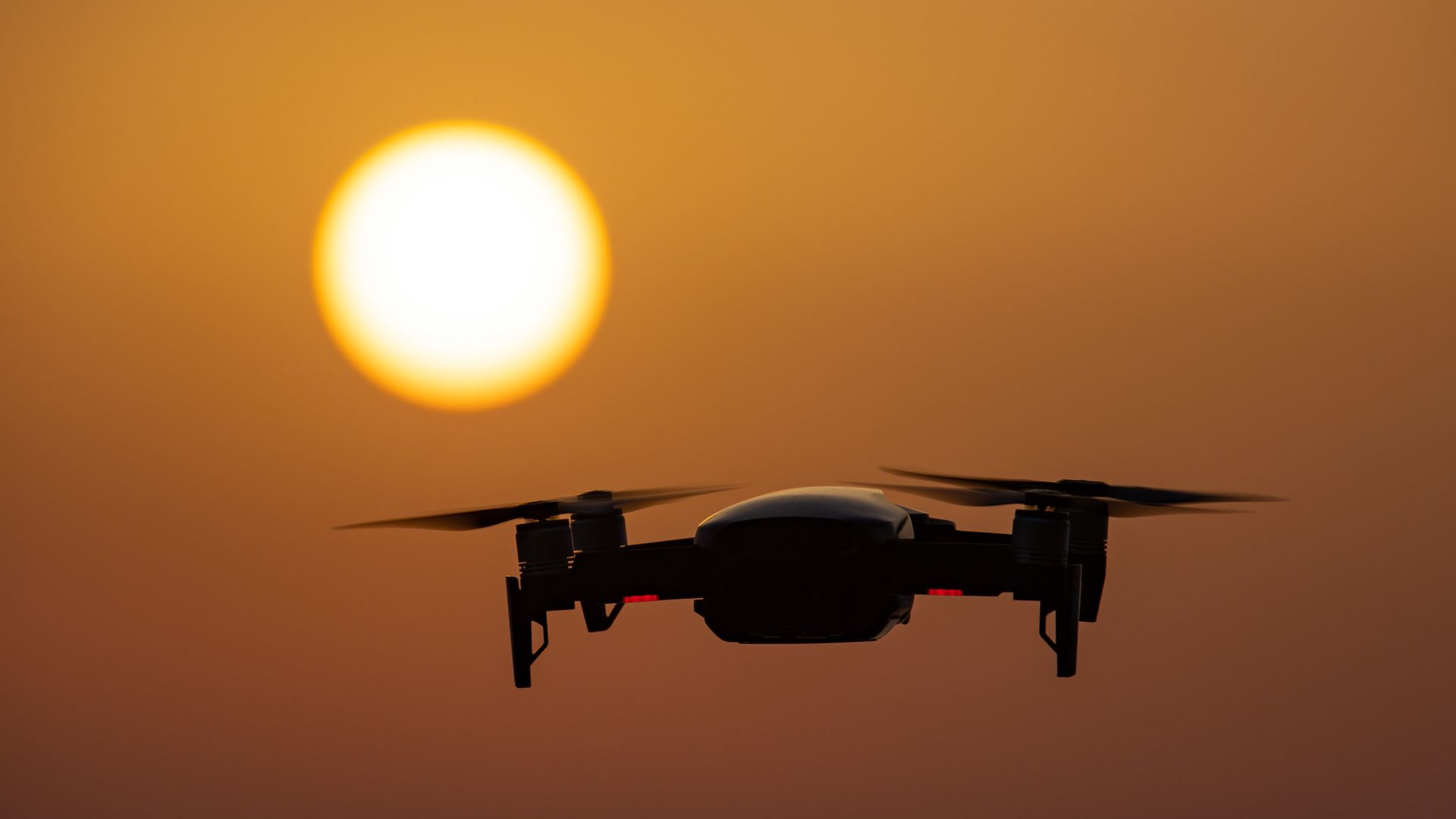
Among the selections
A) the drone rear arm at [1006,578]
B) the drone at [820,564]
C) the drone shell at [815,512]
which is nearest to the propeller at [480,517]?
the drone at [820,564]

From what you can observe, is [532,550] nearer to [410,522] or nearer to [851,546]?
[410,522]

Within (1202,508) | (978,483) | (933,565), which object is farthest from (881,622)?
(1202,508)

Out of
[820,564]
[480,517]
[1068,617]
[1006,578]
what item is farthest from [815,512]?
[480,517]

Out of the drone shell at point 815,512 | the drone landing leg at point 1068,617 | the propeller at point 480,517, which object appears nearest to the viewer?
the drone landing leg at point 1068,617

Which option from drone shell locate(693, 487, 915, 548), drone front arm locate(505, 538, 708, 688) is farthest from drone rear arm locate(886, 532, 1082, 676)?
drone front arm locate(505, 538, 708, 688)

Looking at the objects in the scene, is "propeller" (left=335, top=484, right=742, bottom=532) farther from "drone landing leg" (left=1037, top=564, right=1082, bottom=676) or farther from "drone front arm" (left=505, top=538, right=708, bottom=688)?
"drone landing leg" (left=1037, top=564, right=1082, bottom=676)

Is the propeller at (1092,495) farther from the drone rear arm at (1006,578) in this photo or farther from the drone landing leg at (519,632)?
the drone landing leg at (519,632)

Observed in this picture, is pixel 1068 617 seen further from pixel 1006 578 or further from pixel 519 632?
pixel 519 632

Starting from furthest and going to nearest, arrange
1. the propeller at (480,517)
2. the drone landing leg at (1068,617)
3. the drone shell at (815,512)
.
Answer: the propeller at (480,517)
the drone shell at (815,512)
the drone landing leg at (1068,617)
